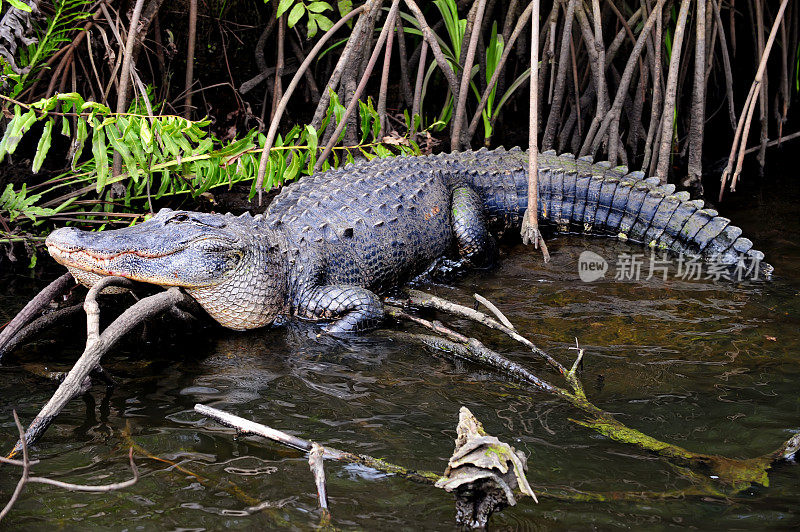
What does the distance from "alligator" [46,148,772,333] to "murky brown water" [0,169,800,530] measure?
0.87 ft

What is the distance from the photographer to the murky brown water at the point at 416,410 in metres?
2.23

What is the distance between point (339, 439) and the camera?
2.67 metres

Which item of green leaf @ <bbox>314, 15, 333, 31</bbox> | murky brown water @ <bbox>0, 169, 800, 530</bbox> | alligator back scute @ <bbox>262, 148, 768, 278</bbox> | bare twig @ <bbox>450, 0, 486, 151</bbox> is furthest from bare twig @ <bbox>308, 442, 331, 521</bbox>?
green leaf @ <bbox>314, 15, 333, 31</bbox>

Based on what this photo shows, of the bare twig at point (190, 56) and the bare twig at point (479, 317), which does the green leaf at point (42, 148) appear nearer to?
the bare twig at point (190, 56)

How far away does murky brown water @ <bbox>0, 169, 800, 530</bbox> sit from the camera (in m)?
2.23

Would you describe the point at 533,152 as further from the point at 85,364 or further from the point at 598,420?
the point at 85,364

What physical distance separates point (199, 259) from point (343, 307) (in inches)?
31.0

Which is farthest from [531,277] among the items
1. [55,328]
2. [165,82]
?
[165,82]

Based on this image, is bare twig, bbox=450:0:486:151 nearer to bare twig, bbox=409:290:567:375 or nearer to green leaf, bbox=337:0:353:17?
green leaf, bbox=337:0:353:17

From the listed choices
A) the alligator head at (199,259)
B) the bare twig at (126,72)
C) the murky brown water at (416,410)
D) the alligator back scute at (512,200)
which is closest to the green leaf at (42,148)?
the alligator head at (199,259)

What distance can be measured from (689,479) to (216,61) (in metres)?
5.06

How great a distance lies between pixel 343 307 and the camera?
3863 millimetres

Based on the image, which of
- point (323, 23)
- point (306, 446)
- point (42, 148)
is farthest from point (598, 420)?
point (323, 23)

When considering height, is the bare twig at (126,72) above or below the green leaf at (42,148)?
above
